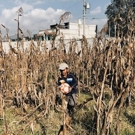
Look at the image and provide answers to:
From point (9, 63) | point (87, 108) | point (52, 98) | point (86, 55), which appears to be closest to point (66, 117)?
point (52, 98)

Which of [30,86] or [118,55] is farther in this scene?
[30,86]

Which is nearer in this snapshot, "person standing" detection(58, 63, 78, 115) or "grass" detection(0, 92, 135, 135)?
"grass" detection(0, 92, 135, 135)

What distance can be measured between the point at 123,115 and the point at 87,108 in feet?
1.72

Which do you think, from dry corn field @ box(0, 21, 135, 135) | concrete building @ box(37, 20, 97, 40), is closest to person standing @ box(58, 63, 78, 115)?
dry corn field @ box(0, 21, 135, 135)

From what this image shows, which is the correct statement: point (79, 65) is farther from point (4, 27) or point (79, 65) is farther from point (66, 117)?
point (66, 117)

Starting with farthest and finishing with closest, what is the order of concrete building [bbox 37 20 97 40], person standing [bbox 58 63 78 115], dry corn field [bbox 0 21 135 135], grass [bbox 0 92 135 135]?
concrete building [bbox 37 20 97 40] → person standing [bbox 58 63 78 115] → grass [bbox 0 92 135 135] → dry corn field [bbox 0 21 135 135]

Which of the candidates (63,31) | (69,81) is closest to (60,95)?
(69,81)

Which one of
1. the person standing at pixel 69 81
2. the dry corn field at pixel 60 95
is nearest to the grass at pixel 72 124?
the dry corn field at pixel 60 95

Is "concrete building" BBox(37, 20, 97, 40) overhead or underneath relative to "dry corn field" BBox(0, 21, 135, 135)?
overhead

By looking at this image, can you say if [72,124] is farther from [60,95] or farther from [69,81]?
[69,81]

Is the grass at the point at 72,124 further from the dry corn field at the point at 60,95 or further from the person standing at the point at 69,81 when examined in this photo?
the person standing at the point at 69,81

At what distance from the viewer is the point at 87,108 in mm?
4141

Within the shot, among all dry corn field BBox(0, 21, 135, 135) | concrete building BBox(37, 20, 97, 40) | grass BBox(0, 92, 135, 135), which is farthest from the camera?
concrete building BBox(37, 20, 97, 40)

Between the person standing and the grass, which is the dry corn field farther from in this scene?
the person standing
